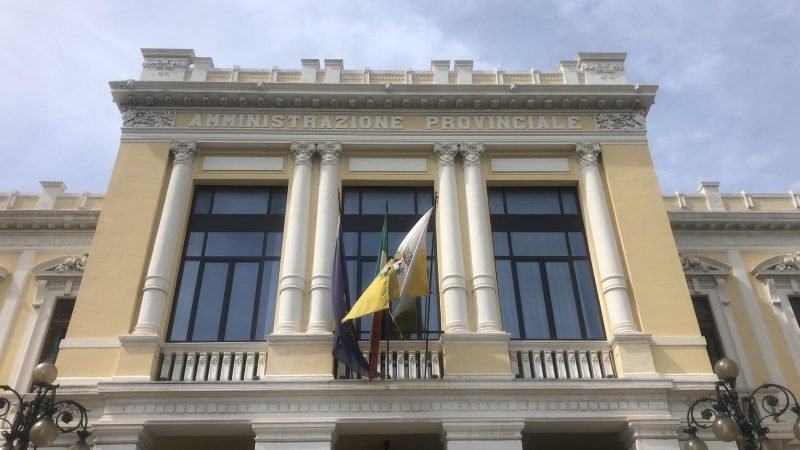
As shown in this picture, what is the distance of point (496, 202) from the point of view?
1616cm

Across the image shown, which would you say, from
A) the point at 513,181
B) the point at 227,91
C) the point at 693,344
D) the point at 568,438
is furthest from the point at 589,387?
the point at 227,91

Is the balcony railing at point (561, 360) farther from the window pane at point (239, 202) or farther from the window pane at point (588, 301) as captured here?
the window pane at point (239, 202)

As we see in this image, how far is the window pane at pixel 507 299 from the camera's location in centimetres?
1433

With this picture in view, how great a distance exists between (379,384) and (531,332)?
3.51 metres

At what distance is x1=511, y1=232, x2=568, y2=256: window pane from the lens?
15.4 metres

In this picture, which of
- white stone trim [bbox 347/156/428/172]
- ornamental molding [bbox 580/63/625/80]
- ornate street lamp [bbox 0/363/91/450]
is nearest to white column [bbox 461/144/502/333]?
white stone trim [bbox 347/156/428/172]

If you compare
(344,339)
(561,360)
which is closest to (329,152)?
(344,339)

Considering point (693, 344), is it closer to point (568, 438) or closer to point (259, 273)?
point (568, 438)

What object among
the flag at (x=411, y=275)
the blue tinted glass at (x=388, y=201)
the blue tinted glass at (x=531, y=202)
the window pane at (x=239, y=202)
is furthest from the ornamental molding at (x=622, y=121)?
the window pane at (x=239, y=202)

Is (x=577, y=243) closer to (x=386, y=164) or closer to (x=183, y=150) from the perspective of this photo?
(x=386, y=164)

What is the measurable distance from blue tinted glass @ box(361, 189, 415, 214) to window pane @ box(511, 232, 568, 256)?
2.48m

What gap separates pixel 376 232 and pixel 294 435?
199 inches

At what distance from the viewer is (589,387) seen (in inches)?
507

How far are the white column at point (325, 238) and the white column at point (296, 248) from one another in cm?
25
